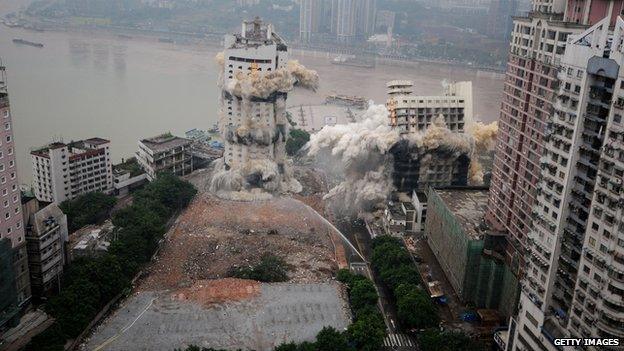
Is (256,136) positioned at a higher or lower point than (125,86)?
higher

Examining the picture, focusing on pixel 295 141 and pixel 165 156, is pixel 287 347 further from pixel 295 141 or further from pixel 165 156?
pixel 295 141

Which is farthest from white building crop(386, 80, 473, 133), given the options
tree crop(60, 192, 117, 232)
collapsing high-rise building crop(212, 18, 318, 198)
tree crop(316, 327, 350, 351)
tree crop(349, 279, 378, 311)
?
tree crop(60, 192, 117, 232)

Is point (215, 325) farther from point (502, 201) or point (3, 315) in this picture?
point (502, 201)

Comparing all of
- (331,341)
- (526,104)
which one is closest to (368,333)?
(331,341)

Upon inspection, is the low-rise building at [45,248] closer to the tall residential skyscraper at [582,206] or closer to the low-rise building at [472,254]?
the low-rise building at [472,254]

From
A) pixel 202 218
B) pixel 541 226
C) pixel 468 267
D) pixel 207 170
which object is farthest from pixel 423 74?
pixel 541 226

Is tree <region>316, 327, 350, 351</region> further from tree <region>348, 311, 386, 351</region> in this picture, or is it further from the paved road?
the paved road
